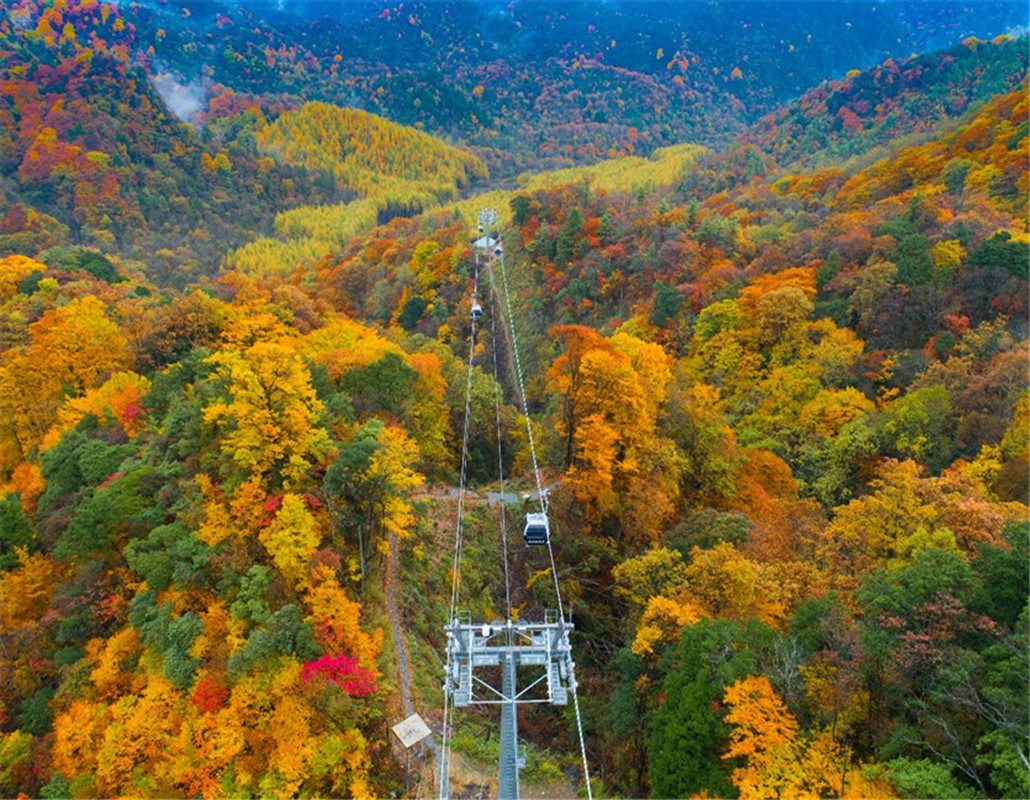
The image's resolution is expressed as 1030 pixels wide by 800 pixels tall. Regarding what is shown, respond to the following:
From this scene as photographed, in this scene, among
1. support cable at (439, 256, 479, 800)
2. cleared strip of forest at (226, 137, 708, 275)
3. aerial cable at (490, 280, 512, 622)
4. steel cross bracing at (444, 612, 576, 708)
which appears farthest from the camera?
cleared strip of forest at (226, 137, 708, 275)

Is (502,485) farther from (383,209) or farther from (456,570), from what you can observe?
(383,209)

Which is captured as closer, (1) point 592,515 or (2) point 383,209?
(1) point 592,515

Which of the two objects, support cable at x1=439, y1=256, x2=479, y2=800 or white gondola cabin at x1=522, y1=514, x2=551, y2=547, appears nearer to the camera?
support cable at x1=439, y1=256, x2=479, y2=800

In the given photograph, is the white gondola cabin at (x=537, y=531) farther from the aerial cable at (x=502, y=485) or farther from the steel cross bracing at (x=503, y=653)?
the steel cross bracing at (x=503, y=653)

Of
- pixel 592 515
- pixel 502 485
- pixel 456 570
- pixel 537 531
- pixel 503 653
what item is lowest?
pixel 503 653

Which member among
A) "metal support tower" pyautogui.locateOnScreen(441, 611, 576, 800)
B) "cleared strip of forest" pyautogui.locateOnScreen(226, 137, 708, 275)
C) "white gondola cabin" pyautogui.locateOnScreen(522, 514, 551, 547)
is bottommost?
"metal support tower" pyautogui.locateOnScreen(441, 611, 576, 800)

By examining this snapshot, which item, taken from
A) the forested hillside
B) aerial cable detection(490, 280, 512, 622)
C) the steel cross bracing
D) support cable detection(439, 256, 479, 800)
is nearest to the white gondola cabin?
aerial cable detection(490, 280, 512, 622)

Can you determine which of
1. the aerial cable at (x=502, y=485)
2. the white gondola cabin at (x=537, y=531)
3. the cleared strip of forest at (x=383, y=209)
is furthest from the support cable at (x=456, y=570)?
the cleared strip of forest at (x=383, y=209)

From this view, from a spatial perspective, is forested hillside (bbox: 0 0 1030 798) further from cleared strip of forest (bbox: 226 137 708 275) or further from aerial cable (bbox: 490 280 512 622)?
cleared strip of forest (bbox: 226 137 708 275)

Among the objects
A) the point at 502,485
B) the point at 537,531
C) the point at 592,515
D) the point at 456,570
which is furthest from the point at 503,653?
the point at 502,485
